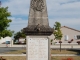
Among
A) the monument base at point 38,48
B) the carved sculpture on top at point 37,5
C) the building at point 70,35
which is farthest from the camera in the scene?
the building at point 70,35

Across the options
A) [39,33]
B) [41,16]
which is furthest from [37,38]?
[41,16]

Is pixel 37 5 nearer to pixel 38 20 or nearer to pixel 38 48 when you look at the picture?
pixel 38 20

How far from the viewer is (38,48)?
9453mm

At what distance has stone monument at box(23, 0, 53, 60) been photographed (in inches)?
372

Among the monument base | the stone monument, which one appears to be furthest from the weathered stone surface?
the monument base

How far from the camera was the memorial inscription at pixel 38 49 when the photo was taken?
31.0 feet

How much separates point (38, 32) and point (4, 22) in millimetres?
26825

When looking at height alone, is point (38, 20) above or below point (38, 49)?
above

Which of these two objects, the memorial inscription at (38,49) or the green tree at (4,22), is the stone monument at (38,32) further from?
the green tree at (4,22)

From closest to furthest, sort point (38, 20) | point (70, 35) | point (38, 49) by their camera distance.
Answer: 1. point (38, 49)
2. point (38, 20)
3. point (70, 35)

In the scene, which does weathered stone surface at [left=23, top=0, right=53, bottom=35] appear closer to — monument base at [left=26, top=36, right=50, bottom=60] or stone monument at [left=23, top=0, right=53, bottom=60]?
stone monument at [left=23, top=0, right=53, bottom=60]

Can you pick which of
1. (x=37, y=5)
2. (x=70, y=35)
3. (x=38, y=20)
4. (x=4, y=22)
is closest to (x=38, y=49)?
(x=38, y=20)

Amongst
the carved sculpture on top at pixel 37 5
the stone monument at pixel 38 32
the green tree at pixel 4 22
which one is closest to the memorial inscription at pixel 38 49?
the stone monument at pixel 38 32

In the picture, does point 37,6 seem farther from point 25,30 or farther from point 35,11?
point 25,30
